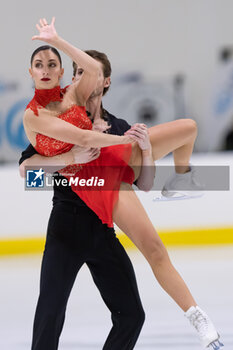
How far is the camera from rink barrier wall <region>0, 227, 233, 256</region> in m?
4.86

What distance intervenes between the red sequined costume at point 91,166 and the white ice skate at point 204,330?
1.48 feet

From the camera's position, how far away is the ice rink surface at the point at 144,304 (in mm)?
3193

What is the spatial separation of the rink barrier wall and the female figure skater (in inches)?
96.0

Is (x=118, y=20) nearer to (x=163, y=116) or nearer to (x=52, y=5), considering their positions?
(x=52, y=5)

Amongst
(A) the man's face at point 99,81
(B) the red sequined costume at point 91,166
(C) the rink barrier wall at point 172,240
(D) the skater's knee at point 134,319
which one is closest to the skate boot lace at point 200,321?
(D) the skater's knee at point 134,319

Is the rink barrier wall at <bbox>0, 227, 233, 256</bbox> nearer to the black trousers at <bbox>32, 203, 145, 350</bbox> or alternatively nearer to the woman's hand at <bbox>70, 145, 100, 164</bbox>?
the black trousers at <bbox>32, 203, 145, 350</bbox>

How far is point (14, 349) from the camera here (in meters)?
3.05

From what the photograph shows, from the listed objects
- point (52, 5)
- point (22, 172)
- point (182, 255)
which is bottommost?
point (182, 255)

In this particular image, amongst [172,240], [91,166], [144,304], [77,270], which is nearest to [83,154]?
[91,166]

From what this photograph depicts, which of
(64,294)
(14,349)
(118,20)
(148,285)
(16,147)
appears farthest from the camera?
(118,20)

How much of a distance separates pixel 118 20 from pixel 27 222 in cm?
489

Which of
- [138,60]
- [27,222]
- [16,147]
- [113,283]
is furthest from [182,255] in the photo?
[138,60]

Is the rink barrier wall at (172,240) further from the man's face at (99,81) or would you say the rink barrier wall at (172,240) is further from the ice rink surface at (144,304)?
the man's face at (99,81)

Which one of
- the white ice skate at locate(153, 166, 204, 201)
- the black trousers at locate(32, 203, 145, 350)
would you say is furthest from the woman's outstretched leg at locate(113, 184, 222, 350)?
the white ice skate at locate(153, 166, 204, 201)
